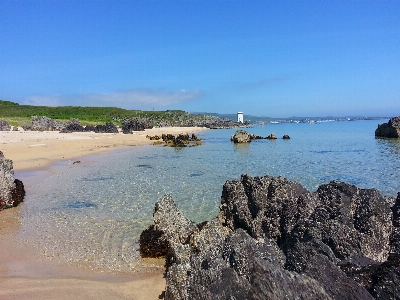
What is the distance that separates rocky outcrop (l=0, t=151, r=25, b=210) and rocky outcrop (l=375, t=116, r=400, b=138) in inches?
1729

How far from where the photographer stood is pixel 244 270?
14.1 ft

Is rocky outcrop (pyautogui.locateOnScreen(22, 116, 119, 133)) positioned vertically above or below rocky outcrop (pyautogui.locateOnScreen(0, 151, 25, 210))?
above

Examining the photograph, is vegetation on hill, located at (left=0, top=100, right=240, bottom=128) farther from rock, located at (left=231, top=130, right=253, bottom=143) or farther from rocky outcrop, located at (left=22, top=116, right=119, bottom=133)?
rock, located at (left=231, top=130, right=253, bottom=143)

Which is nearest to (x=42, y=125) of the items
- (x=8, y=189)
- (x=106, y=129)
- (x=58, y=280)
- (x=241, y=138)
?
(x=106, y=129)

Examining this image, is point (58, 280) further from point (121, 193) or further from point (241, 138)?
point (241, 138)

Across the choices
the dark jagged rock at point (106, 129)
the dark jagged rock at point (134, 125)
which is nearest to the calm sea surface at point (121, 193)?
the dark jagged rock at point (106, 129)

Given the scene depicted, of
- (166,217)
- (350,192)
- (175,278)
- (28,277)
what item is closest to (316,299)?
(175,278)

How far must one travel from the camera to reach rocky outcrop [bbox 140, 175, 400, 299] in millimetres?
3312

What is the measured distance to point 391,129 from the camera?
44906 millimetres

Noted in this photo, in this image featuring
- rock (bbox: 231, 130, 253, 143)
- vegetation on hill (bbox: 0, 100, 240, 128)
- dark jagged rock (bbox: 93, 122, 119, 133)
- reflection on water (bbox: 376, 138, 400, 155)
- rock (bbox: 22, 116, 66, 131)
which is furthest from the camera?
vegetation on hill (bbox: 0, 100, 240, 128)

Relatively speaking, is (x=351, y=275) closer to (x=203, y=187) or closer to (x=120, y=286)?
(x=120, y=286)

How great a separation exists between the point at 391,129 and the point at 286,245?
45.9 meters

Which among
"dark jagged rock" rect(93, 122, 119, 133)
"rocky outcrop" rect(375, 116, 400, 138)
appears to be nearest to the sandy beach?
"rocky outcrop" rect(375, 116, 400, 138)

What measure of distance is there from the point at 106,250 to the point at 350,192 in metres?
4.97
